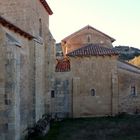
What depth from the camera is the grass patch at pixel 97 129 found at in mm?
18438

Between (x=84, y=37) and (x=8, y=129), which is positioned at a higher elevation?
(x=84, y=37)

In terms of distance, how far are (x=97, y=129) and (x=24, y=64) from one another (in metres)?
6.04

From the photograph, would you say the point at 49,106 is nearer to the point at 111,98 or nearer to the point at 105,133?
the point at 111,98

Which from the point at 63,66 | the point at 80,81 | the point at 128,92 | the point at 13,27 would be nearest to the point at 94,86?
the point at 80,81

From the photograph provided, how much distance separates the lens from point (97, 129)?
20.7 metres

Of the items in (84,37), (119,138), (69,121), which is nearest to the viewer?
(119,138)

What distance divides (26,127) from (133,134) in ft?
19.0

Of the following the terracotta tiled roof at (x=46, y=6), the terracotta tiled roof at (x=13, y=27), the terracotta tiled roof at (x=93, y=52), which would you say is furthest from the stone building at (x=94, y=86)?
the terracotta tiled roof at (x=13, y=27)

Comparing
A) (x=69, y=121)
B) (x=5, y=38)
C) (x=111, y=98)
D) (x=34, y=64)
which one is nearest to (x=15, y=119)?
(x=5, y=38)

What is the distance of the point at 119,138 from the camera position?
1797 centimetres

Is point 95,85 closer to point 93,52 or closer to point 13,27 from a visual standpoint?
point 93,52

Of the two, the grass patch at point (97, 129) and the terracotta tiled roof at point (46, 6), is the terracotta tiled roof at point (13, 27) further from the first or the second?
the grass patch at point (97, 129)

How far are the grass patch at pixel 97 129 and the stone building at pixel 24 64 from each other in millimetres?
1626

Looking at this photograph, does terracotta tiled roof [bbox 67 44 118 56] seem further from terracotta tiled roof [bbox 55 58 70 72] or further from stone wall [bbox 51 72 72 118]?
stone wall [bbox 51 72 72 118]
